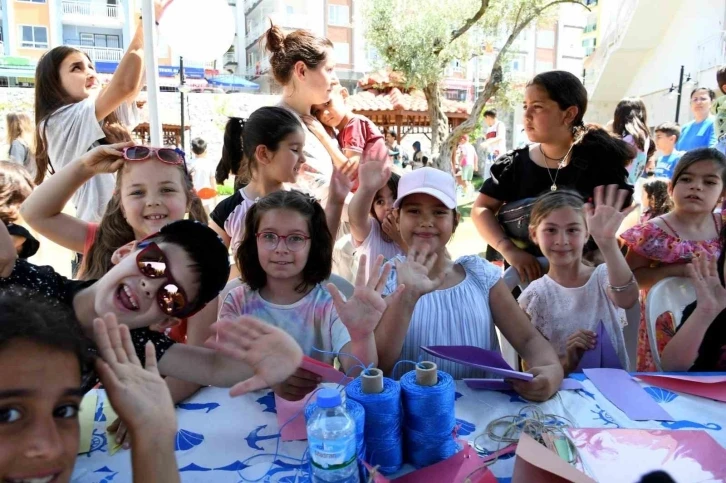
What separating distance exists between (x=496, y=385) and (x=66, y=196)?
163cm

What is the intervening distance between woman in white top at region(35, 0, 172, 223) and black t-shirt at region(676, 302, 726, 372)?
8.45 ft

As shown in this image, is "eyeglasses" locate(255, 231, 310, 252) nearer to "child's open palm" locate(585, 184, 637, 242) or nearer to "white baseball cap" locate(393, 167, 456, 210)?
"white baseball cap" locate(393, 167, 456, 210)

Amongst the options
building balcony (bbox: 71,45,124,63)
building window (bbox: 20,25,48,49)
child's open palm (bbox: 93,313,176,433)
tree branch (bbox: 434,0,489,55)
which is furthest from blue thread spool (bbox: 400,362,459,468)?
→ building balcony (bbox: 71,45,124,63)

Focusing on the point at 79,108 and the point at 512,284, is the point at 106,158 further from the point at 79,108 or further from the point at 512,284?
the point at 512,284

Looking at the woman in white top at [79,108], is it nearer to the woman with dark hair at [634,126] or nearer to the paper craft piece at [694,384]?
the paper craft piece at [694,384]

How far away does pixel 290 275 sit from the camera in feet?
5.42

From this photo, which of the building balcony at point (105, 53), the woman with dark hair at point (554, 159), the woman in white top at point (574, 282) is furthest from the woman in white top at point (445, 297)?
the building balcony at point (105, 53)

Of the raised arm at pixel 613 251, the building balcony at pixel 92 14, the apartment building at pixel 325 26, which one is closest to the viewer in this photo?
the raised arm at pixel 613 251

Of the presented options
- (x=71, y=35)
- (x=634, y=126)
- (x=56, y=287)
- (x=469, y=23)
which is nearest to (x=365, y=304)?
(x=56, y=287)

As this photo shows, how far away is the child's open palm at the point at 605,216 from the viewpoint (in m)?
1.83

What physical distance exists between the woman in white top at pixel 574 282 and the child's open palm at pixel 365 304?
932 mm

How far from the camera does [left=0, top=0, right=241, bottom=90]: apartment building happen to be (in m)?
23.1

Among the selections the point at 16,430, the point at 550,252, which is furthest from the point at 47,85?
the point at 550,252

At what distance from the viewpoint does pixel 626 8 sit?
1686 centimetres
